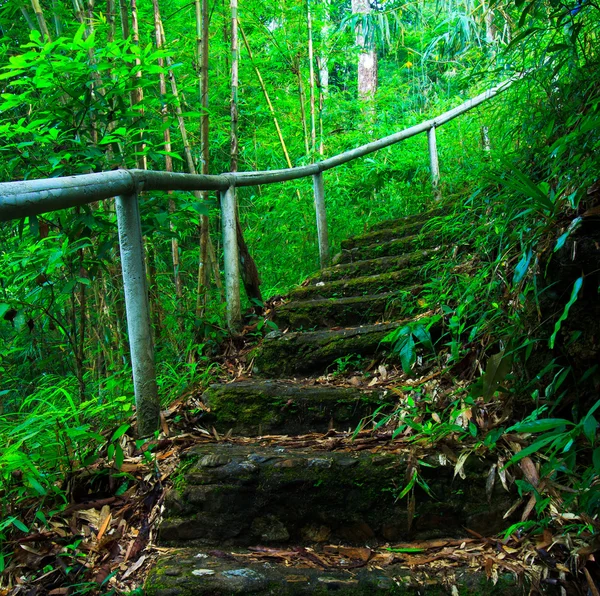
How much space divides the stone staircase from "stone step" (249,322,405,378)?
0.29m

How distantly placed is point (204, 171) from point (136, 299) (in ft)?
5.08

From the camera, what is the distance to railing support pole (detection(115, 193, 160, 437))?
2.00m

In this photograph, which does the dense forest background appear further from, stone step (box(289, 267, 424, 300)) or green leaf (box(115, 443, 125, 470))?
stone step (box(289, 267, 424, 300))

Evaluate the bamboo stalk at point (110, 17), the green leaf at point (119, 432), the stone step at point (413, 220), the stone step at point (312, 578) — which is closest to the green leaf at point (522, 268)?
the stone step at point (312, 578)

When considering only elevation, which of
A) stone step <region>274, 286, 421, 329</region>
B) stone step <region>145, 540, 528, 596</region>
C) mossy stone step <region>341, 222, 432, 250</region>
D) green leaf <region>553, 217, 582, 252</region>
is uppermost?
mossy stone step <region>341, 222, 432, 250</region>

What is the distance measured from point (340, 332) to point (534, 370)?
45.4 inches

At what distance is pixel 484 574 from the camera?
1.48 meters

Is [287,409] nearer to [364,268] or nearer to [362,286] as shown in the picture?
[362,286]

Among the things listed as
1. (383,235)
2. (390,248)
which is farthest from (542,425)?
Answer: (383,235)

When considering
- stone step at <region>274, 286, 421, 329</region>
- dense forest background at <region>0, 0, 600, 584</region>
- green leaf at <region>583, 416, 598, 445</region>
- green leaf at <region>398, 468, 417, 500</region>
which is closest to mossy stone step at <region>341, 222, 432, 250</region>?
dense forest background at <region>0, 0, 600, 584</region>

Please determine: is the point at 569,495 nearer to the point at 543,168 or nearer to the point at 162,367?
the point at 543,168

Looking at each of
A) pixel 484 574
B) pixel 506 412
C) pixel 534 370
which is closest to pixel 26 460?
pixel 484 574

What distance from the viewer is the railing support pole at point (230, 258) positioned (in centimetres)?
297

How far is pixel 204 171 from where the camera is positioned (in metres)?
3.34
